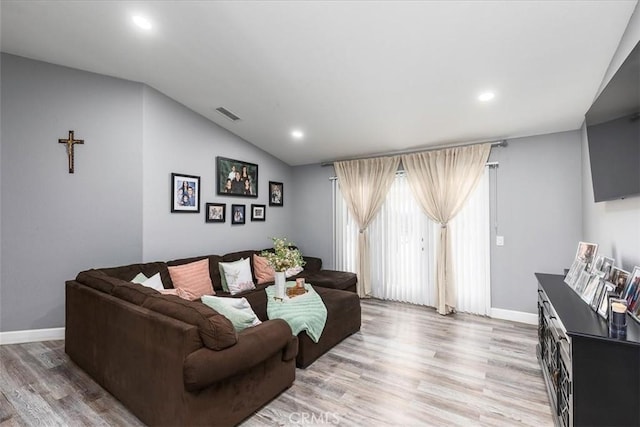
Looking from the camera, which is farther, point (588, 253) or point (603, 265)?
point (588, 253)

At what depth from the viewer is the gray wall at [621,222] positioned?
185cm

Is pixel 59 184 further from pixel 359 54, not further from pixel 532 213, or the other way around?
pixel 532 213

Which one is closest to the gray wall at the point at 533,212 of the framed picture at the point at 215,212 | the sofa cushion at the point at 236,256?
the sofa cushion at the point at 236,256

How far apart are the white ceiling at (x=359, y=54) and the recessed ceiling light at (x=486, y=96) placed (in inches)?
2.4

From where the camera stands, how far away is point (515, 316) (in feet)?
12.5

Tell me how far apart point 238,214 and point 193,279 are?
1.45m

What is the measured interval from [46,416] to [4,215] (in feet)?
7.18

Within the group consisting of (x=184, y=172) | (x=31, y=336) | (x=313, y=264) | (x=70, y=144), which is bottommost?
(x=31, y=336)

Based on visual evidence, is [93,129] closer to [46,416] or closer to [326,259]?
[46,416]

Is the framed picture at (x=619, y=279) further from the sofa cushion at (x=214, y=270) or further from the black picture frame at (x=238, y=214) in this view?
the black picture frame at (x=238, y=214)

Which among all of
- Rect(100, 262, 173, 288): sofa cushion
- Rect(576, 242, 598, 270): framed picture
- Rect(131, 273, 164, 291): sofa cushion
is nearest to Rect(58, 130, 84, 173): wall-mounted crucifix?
Rect(100, 262, 173, 288): sofa cushion

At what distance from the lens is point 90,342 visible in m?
2.45

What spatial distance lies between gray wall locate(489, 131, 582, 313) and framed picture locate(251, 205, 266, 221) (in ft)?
12.0

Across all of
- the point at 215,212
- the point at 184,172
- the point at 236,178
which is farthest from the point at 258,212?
the point at 184,172
